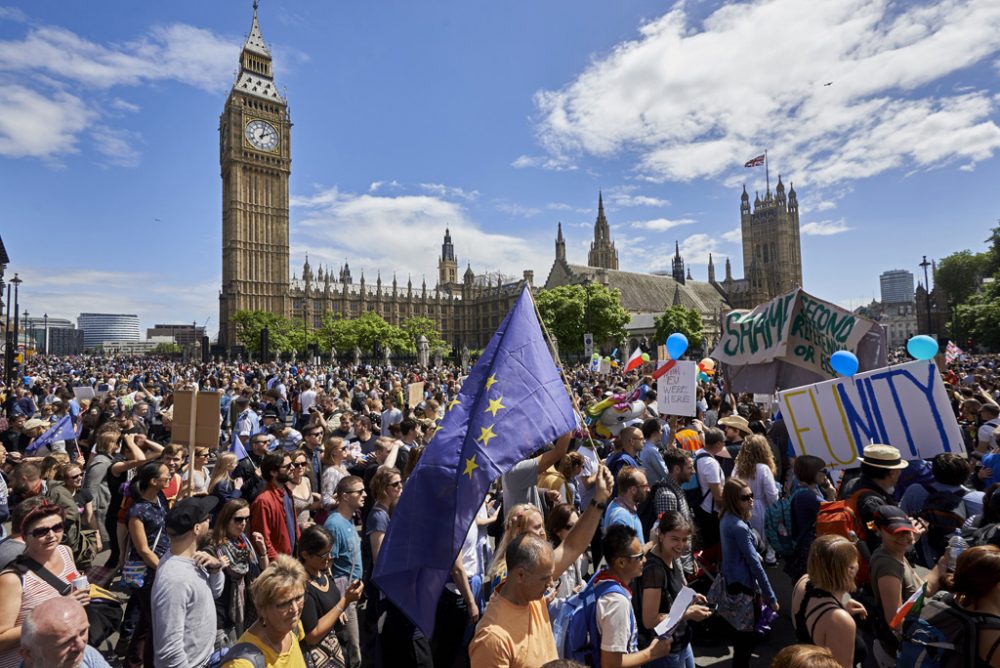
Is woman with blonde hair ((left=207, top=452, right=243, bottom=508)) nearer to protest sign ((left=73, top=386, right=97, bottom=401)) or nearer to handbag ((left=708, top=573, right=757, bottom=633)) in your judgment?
handbag ((left=708, top=573, right=757, bottom=633))

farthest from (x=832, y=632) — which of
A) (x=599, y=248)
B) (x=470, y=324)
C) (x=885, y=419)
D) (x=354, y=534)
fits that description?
(x=470, y=324)

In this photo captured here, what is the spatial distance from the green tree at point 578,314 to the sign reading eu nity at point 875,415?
148 feet

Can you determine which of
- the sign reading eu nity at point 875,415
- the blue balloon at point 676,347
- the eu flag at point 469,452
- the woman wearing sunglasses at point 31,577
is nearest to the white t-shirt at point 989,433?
the sign reading eu nity at point 875,415

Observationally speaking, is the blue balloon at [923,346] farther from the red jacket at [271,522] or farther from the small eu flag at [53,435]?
the small eu flag at [53,435]

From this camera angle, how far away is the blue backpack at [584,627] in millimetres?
2957

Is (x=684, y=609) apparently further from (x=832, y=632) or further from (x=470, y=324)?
(x=470, y=324)

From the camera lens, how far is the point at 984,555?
8.57 ft

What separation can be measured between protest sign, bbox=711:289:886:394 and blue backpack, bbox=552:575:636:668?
608 cm

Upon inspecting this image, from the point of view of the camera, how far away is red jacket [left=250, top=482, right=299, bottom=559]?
4.57m

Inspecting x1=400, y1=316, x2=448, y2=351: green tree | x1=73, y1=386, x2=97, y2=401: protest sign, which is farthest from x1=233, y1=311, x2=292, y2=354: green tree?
x1=73, y1=386, x2=97, y2=401: protest sign

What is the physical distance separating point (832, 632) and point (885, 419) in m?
3.80

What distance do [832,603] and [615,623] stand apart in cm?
111

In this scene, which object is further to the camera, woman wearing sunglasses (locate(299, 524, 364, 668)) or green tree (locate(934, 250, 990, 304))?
Result: green tree (locate(934, 250, 990, 304))

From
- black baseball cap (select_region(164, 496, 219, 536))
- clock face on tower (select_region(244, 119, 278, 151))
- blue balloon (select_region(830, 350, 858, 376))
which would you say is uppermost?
clock face on tower (select_region(244, 119, 278, 151))
